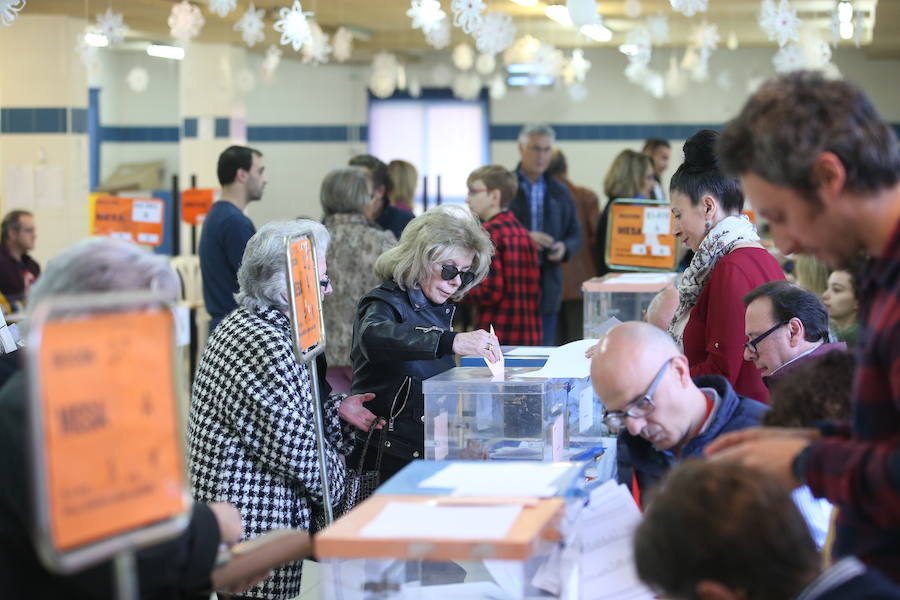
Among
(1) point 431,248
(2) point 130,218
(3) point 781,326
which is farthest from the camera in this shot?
(2) point 130,218

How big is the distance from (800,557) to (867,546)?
0.19m

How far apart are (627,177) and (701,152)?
404 cm

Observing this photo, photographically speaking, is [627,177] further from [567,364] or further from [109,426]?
[109,426]

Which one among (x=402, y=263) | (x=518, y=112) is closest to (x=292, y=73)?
(x=518, y=112)

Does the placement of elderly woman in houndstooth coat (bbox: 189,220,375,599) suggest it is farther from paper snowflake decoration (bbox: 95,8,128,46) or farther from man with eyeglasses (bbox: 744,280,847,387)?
paper snowflake decoration (bbox: 95,8,128,46)

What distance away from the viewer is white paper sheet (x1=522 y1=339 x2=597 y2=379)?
10.4 ft

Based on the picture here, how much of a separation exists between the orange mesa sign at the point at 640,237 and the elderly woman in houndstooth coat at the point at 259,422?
2890 mm

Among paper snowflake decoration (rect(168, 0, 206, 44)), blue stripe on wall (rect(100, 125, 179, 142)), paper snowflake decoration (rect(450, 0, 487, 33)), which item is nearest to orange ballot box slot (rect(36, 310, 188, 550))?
paper snowflake decoration (rect(450, 0, 487, 33))

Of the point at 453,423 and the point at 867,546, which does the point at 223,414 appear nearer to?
the point at 453,423

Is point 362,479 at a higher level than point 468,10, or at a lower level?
lower

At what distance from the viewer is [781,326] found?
3176mm

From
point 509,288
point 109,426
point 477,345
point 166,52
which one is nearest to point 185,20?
point 509,288

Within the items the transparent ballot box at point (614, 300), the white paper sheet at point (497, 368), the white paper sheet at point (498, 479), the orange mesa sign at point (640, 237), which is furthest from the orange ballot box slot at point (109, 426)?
the orange mesa sign at point (640, 237)

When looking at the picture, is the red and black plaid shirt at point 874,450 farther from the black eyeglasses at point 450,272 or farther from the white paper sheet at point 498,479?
the black eyeglasses at point 450,272
